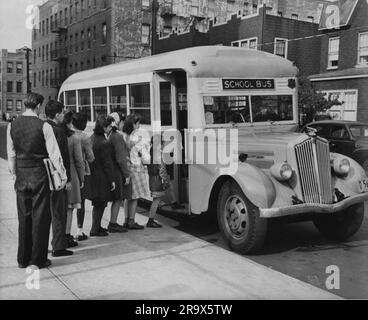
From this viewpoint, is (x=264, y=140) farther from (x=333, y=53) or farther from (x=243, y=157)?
(x=333, y=53)

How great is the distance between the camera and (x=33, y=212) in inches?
194

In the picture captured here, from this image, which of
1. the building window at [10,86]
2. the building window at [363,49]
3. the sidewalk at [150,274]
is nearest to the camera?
the sidewalk at [150,274]

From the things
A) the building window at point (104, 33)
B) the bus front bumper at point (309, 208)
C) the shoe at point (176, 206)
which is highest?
the building window at point (104, 33)

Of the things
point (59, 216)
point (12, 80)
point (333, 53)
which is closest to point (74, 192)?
point (59, 216)

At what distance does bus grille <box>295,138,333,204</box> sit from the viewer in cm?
596

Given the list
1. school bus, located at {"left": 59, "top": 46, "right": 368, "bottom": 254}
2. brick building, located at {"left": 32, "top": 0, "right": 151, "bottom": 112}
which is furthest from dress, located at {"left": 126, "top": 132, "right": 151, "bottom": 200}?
brick building, located at {"left": 32, "top": 0, "right": 151, "bottom": 112}

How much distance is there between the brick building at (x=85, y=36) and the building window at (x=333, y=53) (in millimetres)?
18446

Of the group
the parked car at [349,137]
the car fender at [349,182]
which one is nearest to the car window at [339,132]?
the parked car at [349,137]

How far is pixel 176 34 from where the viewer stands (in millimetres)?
37969

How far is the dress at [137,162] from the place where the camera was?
6.95 meters

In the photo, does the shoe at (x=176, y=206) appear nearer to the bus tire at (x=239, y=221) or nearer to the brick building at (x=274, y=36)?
the bus tire at (x=239, y=221)
